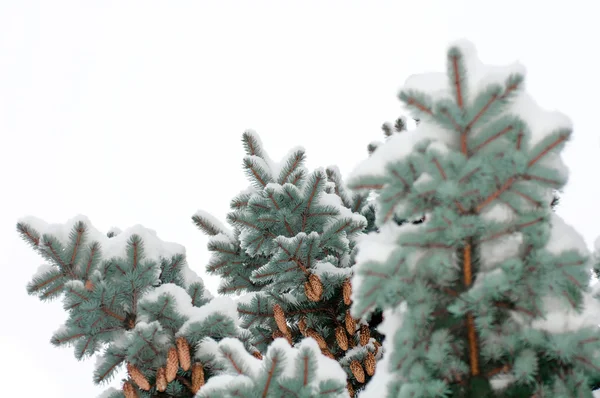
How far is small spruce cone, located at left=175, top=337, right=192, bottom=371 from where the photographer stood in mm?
3293

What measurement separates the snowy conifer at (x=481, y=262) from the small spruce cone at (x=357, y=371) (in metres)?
1.96

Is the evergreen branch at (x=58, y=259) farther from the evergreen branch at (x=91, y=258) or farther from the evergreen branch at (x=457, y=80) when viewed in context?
the evergreen branch at (x=457, y=80)

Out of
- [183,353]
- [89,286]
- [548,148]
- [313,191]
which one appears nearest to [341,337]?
[313,191]

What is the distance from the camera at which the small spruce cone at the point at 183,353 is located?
3293 millimetres

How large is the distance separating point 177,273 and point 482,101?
116 inches

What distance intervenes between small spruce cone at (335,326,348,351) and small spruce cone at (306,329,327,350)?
0.12 metres

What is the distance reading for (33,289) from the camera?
352cm

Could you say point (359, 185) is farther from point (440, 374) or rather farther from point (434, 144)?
point (440, 374)

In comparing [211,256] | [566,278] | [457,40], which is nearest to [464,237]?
[566,278]

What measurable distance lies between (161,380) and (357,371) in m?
1.52

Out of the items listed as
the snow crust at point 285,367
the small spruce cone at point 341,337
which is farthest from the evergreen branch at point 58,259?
the small spruce cone at point 341,337

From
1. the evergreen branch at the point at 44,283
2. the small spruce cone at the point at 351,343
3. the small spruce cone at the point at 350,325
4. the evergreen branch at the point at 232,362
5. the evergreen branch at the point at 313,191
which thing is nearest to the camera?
the evergreen branch at the point at 232,362

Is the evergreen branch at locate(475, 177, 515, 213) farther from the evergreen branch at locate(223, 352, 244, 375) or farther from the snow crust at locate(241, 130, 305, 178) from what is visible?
the snow crust at locate(241, 130, 305, 178)

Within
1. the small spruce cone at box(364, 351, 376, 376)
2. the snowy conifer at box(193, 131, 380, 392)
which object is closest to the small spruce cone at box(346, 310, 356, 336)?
the snowy conifer at box(193, 131, 380, 392)
